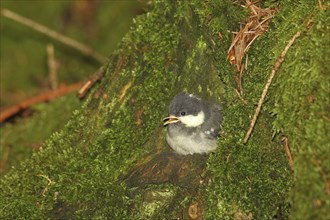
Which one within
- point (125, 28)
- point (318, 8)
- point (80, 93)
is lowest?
point (125, 28)

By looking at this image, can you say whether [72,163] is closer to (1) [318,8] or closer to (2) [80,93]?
(2) [80,93]

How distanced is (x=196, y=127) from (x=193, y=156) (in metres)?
0.34

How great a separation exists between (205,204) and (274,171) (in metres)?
0.59

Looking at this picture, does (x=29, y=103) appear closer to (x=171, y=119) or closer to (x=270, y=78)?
(x=171, y=119)

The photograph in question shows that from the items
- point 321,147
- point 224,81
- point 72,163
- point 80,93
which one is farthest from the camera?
point 80,93

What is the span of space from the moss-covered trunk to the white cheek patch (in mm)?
185

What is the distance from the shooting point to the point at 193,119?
4.94 metres

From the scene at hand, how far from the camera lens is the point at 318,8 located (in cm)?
396

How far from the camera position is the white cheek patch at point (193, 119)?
4730 mm

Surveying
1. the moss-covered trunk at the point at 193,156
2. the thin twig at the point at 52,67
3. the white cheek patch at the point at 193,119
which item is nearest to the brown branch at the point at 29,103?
the thin twig at the point at 52,67

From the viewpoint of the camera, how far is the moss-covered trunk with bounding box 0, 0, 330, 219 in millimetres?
3830

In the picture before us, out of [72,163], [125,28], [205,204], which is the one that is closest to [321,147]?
[205,204]

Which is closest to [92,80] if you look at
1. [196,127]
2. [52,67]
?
[196,127]

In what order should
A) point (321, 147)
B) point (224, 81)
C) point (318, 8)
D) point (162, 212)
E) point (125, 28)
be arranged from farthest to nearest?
1. point (125, 28)
2. point (224, 81)
3. point (162, 212)
4. point (318, 8)
5. point (321, 147)
